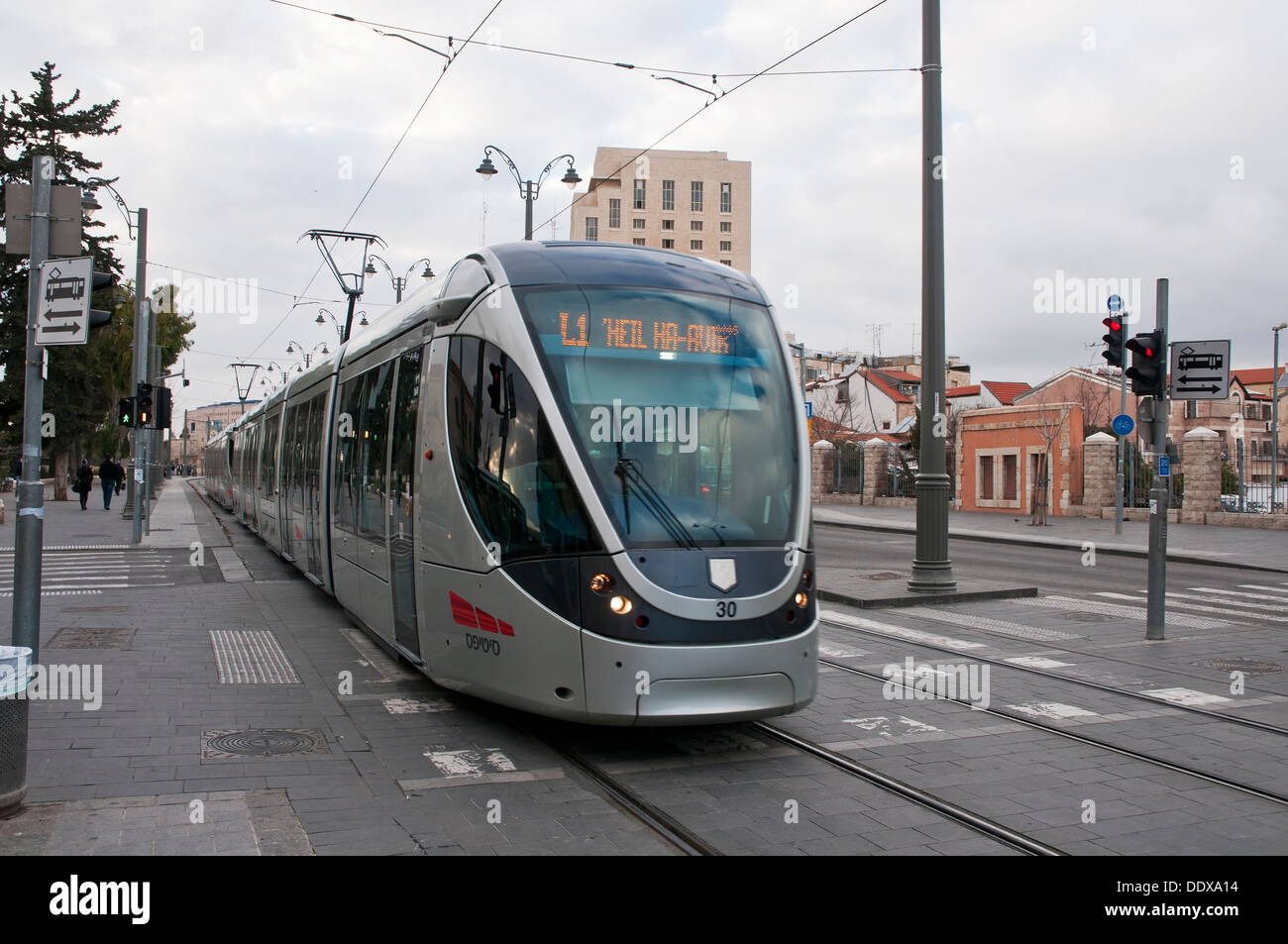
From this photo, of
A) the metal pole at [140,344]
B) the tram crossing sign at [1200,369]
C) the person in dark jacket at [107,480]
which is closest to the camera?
the tram crossing sign at [1200,369]

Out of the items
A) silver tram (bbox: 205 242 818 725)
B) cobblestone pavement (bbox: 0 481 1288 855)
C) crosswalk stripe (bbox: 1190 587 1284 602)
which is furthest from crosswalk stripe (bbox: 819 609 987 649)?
crosswalk stripe (bbox: 1190 587 1284 602)

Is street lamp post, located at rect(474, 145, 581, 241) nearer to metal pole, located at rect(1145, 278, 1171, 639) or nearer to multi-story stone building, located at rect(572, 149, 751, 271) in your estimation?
metal pole, located at rect(1145, 278, 1171, 639)

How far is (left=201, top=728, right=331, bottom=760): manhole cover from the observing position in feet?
21.9

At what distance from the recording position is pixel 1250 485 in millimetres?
30172

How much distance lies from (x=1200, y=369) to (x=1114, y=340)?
148 centimetres

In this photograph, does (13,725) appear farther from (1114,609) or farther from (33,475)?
(1114,609)

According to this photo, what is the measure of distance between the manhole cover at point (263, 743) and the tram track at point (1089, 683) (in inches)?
233

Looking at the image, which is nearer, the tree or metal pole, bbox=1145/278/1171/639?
metal pole, bbox=1145/278/1171/639

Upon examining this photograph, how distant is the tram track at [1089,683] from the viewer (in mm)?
7766

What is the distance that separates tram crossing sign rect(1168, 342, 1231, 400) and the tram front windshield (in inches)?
258

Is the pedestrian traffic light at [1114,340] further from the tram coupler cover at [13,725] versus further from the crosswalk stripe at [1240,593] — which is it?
the tram coupler cover at [13,725]

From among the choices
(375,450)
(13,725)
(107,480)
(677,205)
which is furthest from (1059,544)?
(677,205)

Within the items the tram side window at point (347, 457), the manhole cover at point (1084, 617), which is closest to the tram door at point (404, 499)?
the tram side window at point (347, 457)

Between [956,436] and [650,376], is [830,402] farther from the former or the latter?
[650,376]
